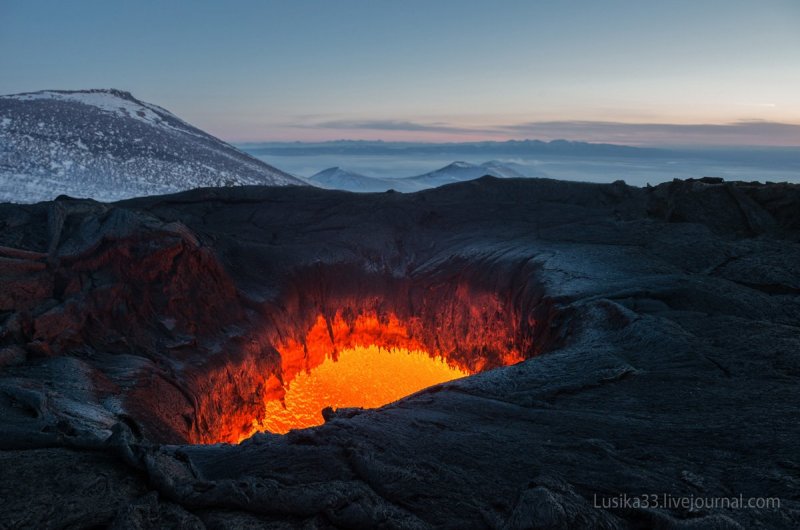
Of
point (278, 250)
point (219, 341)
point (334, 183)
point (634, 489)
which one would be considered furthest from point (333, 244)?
point (334, 183)

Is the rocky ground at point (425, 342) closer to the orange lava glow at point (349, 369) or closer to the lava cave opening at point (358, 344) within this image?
the lava cave opening at point (358, 344)

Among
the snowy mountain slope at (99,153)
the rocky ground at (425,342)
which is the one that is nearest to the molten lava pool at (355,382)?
the rocky ground at (425,342)

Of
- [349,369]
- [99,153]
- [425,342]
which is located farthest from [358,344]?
[99,153]

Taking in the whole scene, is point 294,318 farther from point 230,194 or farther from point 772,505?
point 772,505

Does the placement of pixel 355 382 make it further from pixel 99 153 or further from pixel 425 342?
pixel 99 153


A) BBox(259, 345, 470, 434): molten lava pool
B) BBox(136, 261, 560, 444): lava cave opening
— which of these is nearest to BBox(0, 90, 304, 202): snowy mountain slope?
BBox(136, 261, 560, 444): lava cave opening

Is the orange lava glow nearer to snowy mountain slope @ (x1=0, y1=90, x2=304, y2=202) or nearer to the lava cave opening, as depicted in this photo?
the lava cave opening
